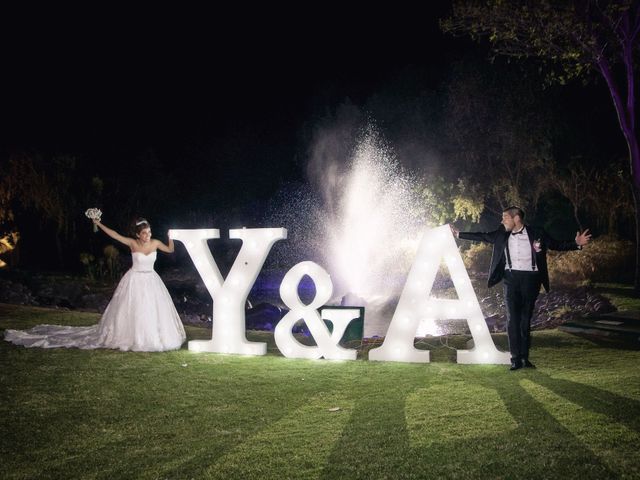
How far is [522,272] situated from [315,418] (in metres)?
3.94

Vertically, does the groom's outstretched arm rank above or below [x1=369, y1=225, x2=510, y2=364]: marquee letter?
above

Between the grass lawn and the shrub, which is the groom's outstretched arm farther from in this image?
the shrub

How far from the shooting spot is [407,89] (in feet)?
107

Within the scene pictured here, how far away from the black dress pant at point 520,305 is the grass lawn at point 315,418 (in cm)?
38

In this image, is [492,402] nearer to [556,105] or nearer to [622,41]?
[622,41]

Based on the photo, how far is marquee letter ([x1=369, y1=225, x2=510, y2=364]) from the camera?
8203 millimetres

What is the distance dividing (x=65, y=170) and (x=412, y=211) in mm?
19717

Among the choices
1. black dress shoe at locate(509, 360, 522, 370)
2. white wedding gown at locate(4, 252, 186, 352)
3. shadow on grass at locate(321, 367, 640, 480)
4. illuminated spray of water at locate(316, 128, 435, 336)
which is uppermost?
illuminated spray of water at locate(316, 128, 435, 336)

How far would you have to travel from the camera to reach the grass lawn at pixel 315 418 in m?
4.36

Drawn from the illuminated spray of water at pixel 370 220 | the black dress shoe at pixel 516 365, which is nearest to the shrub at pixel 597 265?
the illuminated spray of water at pixel 370 220

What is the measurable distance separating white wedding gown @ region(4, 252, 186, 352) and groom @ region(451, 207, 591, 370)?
19.0 feet

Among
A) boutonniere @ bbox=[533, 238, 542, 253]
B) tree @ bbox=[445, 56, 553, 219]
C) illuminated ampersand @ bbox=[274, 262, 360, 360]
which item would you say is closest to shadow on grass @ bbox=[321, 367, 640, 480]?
boutonniere @ bbox=[533, 238, 542, 253]

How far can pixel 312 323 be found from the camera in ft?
28.9

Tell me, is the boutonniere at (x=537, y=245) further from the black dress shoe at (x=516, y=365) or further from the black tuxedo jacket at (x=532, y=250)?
the black dress shoe at (x=516, y=365)
